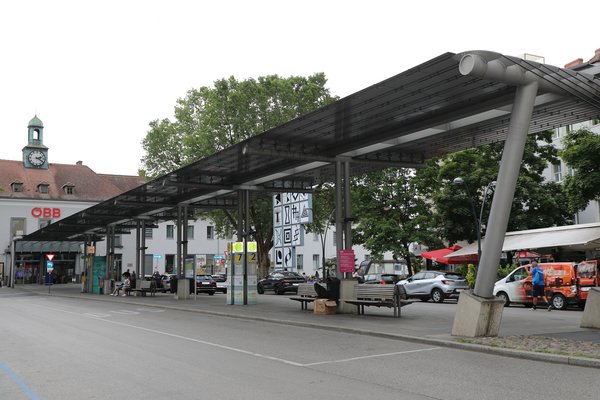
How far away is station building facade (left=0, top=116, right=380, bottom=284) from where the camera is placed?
227ft

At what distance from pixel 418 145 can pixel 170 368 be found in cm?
1304

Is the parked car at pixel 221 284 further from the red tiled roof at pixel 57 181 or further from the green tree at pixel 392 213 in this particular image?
the red tiled roof at pixel 57 181

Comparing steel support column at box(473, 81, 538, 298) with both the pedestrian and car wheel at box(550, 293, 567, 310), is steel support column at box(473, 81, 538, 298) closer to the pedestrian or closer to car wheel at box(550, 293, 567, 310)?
the pedestrian

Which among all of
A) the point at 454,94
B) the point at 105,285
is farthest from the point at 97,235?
the point at 454,94

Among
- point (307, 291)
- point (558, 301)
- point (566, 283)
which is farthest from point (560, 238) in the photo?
point (307, 291)

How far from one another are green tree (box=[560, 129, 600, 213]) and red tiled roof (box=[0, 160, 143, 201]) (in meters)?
61.4

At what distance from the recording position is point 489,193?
→ 125 feet

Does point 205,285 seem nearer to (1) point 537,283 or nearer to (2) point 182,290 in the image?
(2) point 182,290

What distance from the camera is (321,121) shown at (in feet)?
57.5

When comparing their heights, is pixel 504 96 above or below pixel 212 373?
above

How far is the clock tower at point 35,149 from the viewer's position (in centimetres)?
7569

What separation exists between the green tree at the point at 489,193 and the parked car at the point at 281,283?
1106 centimetres

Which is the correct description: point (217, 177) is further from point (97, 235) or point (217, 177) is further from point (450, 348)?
point (97, 235)

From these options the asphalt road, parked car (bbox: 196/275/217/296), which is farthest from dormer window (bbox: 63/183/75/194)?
the asphalt road
